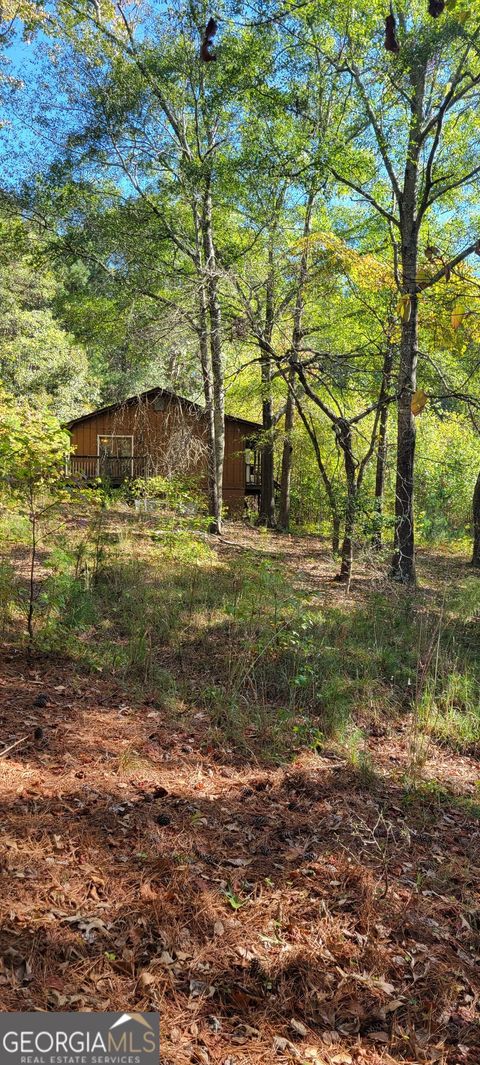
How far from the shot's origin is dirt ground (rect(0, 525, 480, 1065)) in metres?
1.93

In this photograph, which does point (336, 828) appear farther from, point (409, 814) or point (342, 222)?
point (342, 222)

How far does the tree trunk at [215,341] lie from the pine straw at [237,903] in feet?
27.3

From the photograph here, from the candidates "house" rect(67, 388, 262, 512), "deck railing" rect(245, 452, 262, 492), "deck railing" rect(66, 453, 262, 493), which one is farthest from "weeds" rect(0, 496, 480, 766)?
"deck railing" rect(245, 452, 262, 492)

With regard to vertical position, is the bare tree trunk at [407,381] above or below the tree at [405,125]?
below

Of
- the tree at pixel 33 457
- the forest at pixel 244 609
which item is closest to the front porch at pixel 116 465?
the forest at pixel 244 609

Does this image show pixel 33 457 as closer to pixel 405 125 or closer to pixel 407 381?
pixel 407 381

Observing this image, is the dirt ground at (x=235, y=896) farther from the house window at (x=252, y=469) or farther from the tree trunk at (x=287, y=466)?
the house window at (x=252, y=469)

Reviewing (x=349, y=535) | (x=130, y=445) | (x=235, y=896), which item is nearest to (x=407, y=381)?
(x=349, y=535)

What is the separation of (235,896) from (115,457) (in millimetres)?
19597

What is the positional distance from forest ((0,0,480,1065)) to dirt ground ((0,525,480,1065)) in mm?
12

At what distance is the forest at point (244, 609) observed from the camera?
2131 mm

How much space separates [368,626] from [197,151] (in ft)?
33.8

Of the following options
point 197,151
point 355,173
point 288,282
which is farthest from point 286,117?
point 288,282

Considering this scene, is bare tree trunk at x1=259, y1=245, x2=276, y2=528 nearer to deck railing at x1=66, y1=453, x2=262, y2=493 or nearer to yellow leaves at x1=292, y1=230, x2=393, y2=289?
deck railing at x1=66, y1=453, x2=262, y2=493
